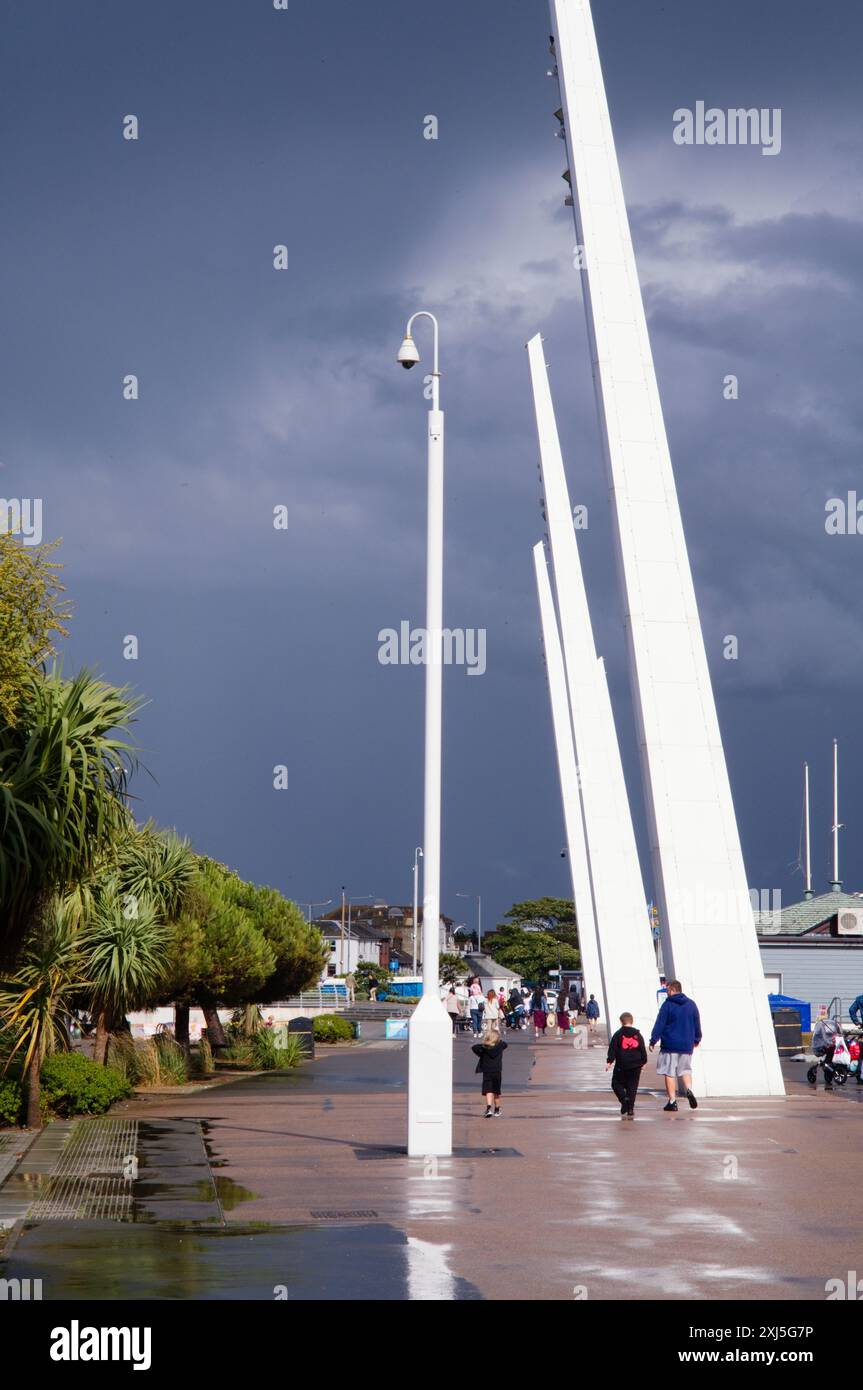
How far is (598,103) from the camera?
29.6m

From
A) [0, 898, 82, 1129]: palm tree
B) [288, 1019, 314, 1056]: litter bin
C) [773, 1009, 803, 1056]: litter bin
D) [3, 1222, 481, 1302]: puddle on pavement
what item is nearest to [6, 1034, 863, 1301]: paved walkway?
[3, 1222, 481, 1302]: puddle on pavement

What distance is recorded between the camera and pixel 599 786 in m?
47.8

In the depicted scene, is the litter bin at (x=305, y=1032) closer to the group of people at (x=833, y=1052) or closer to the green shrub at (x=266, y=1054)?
the green shrub at (x=266, y=1054)

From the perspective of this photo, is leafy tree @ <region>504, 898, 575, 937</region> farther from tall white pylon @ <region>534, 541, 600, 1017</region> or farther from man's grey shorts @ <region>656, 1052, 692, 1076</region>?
man's grey shorts @ <region>656, 1052, 692, 1076</region>

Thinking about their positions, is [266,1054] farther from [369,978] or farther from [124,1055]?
[369,978]

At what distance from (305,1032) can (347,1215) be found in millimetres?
31963

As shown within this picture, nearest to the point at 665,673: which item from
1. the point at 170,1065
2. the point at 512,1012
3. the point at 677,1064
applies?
the point at 677,1064

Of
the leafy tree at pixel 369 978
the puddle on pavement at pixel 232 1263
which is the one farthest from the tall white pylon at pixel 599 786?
the leafy tree at pixel 369 978

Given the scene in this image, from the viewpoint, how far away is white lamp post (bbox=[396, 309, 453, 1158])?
55.6ft

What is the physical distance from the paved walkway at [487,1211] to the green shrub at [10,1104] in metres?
1.75

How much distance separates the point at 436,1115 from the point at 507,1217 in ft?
15.1
